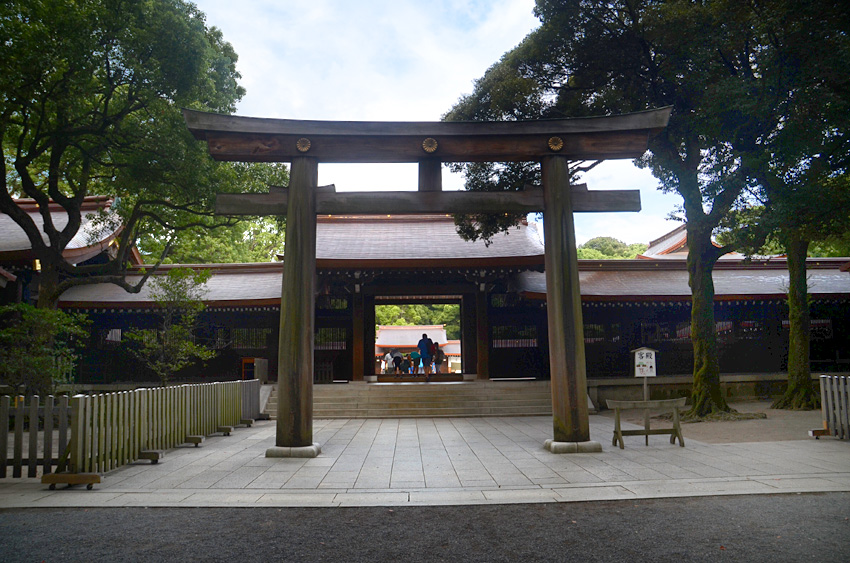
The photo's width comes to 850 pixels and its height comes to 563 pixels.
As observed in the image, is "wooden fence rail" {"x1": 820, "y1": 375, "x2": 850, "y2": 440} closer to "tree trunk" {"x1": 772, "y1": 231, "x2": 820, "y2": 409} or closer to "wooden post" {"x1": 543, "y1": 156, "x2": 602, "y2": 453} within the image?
"wooden post" {"x1": 543, "y1": 156, "x2": 602, "y2": 453}

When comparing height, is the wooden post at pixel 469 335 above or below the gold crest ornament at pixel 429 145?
below

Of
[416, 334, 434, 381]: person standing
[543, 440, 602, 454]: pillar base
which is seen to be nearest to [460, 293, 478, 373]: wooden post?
[416, 334, 434, 381]: person standing

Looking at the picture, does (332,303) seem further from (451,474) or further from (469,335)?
(451,474)

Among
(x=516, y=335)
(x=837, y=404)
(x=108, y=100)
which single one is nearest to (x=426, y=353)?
(x=516, y=335)

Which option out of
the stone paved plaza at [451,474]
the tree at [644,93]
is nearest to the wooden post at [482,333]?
the tree at [644,93]

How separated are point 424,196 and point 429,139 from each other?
94cm

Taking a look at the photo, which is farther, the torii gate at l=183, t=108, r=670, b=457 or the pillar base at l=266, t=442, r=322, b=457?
the torii gate at l=183, t=108, r=670, b=457

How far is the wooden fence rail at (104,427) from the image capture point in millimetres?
6445

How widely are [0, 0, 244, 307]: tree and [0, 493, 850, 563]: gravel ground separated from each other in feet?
34.9

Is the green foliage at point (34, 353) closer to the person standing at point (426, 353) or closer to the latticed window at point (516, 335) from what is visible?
the person standing at point (426, 353)

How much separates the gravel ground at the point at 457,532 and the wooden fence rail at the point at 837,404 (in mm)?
4394

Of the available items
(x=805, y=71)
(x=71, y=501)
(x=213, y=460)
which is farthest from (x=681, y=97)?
(x=71, y=501)

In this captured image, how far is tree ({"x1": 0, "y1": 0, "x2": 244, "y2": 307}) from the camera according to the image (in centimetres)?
1198

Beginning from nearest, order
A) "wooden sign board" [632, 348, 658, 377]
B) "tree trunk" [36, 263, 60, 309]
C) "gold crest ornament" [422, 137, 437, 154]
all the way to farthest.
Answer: "gold crest ornament" [422, 137, 437, 154]
"wooden sign board" [632, 348, 658, 377]
"tree trunk" [36, 263, 60, 309]
